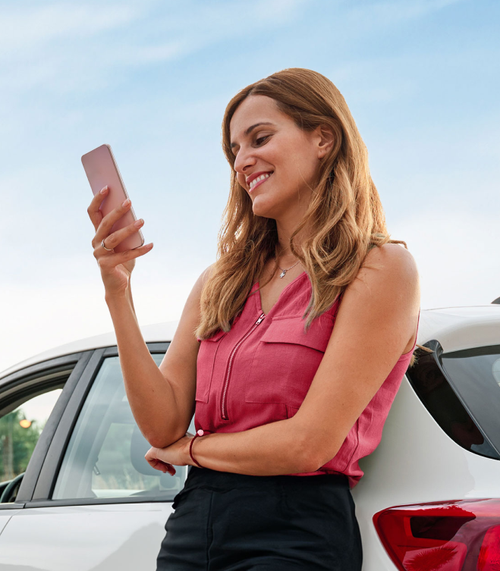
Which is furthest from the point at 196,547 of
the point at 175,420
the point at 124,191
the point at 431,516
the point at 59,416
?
the point at 59,416

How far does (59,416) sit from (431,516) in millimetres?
1621

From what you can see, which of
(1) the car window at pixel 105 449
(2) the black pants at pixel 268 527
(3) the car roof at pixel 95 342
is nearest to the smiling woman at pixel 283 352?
(2) the black pants at pixel 268 527

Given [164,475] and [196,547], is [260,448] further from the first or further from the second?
[164,475]

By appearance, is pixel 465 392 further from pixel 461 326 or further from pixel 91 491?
pixel 91 491

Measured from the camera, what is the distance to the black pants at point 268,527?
1507 millimetres

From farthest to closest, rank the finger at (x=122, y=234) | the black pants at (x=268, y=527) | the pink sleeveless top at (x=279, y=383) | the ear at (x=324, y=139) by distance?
the ear at (x=324, y=139), the finger at (x=122, y=234), the pink sleeveless top at (x=279, y=383), the black pants at (x=268, y=527)

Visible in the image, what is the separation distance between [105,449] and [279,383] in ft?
3.61

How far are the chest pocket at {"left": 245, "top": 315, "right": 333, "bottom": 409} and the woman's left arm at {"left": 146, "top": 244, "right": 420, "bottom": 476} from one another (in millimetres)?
55

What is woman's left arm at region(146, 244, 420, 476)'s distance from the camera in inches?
61.6

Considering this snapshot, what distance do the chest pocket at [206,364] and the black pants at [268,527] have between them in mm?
252

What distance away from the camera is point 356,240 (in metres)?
1.85

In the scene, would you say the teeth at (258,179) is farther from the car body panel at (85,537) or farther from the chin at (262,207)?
the car body panel at (85,537)

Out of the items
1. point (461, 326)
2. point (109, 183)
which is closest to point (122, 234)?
point (109, 183)

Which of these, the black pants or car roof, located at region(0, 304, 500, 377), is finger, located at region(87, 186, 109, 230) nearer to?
the black pants
